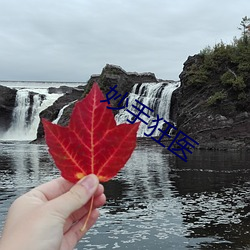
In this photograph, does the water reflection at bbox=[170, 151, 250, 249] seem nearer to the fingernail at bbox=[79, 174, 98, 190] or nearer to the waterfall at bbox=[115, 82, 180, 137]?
the fingernail at bbox=[79, 174, 98, 190]

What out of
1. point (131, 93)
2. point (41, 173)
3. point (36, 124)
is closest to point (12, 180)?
point (41, 173)

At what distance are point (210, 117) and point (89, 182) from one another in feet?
139

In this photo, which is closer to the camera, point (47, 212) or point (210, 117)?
point (47, 212)

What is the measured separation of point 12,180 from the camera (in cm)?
2033

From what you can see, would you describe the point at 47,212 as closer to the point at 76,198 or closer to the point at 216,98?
the point at 76,198

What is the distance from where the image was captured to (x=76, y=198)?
6.36ft

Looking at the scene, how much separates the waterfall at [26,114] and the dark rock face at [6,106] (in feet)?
2.22

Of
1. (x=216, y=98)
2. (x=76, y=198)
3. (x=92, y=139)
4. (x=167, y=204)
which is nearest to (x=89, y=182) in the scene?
(x=76, y=198)

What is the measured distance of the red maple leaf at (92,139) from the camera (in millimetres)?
1884

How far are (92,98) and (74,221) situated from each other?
0.71 metres

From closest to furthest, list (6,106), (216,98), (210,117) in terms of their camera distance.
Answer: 1. (210,117)
2. (216,98)
3. (6,106)

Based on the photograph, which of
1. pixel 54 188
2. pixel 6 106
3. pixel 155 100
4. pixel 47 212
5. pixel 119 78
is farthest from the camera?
pixel 6 106

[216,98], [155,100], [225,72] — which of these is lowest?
[155,100]

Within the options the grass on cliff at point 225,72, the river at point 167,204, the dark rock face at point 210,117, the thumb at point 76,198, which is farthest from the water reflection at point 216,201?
the grass on cliff at point 225,72
